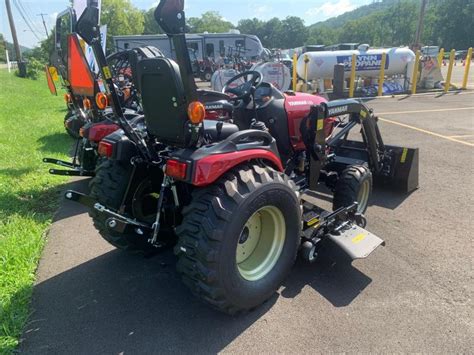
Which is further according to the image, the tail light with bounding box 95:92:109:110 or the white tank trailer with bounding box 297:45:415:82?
the white tank trailer with bounding box 297:45:415:82

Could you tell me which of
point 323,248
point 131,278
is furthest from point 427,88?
point 131,278

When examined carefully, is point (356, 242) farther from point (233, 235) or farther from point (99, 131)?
point (99, 131)

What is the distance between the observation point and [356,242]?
3.04 m

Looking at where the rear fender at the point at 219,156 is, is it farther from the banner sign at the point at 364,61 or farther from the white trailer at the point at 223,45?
the white trailer at the point at 223,45

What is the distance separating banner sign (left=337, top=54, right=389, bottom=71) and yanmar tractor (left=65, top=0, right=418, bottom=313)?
36.3ft

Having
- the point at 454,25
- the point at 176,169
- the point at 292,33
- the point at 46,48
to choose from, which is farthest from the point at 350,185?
the point at 292,33

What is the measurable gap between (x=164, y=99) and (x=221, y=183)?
627 millimetres

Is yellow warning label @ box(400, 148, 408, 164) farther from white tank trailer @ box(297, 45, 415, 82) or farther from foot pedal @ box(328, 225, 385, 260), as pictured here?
white tank trailer @ box(297, 45, 415, 82)

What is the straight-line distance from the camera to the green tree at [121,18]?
49.5 metres

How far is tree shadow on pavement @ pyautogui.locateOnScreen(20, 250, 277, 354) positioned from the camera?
235 centimetres

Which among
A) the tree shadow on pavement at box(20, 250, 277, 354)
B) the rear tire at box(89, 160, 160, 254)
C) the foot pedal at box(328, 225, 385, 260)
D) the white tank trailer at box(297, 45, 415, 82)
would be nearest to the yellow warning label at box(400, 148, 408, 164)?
the foot pedal at box(328, 225, 385, 260)

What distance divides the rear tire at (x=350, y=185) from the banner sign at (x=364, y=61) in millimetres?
11359

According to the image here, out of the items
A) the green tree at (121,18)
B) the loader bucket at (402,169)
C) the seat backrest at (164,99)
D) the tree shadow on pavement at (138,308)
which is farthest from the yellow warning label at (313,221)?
the green tree at (121,18)

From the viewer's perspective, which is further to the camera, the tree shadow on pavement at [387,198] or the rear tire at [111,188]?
the tree shadow on pavement at [387,198]
